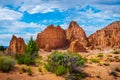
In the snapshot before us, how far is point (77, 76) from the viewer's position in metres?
31.7

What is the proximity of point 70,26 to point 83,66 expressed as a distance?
2191 inches

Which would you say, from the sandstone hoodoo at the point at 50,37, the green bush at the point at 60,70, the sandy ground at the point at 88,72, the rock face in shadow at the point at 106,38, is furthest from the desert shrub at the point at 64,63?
the sandstone hoodoo at the point at 50,37

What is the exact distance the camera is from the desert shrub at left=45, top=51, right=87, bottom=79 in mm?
32075

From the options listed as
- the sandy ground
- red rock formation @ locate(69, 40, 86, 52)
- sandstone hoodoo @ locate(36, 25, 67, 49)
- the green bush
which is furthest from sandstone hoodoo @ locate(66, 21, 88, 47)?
the green bush

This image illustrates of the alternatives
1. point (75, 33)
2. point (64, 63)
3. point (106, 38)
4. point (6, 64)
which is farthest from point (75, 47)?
point (6, 64)

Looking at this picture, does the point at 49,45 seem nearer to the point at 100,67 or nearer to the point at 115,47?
the point at 115,47

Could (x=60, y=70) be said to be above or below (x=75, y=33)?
below

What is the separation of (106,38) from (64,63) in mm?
55753

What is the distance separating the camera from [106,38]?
8856 centimetres

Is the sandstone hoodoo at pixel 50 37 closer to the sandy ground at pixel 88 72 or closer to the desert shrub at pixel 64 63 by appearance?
the sandy ground at pixel 88 72

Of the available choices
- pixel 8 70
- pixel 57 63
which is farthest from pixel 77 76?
pixel 8 70

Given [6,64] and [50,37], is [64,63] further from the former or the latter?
[50,37]

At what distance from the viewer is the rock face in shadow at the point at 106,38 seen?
86188mm

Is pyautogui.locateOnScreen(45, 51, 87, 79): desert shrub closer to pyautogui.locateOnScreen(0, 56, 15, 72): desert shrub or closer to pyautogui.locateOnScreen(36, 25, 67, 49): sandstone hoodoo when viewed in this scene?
pyautogui.locateOnScreen(0, 56, 15, 72): desert shrub
